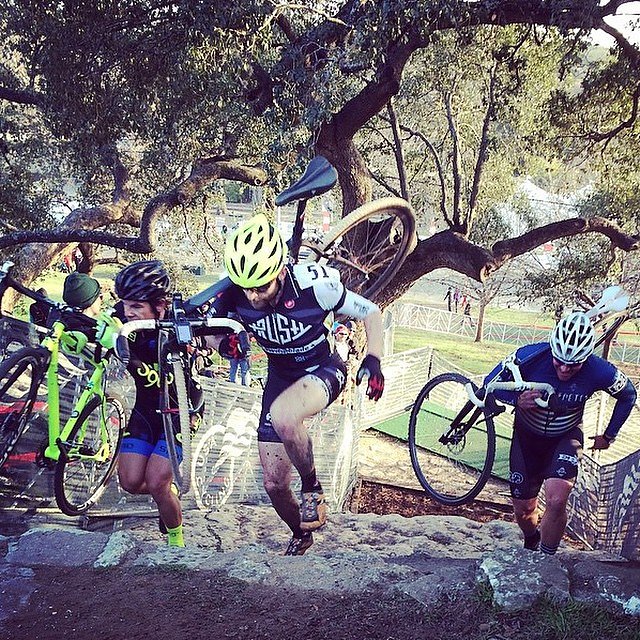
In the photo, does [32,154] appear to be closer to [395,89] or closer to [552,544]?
[395,89]

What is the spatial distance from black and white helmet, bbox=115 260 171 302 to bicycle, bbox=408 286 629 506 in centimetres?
266

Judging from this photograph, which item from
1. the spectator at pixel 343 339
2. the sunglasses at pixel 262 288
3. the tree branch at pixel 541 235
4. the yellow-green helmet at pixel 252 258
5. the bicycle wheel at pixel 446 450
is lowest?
the bicycle wheel at pixel 446 450

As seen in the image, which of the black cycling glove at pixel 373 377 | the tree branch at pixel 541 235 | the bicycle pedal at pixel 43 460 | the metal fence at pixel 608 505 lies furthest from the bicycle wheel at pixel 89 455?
the tree branch at pixel 541 235

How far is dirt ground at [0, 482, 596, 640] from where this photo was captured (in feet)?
12.0

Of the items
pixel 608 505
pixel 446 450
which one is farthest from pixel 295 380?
pixel 446 450

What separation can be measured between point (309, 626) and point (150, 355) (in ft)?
8.00

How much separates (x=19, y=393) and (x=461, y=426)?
13.1 ft

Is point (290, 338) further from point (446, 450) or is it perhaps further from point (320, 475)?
point (446, 450)

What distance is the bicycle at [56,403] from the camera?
565cm

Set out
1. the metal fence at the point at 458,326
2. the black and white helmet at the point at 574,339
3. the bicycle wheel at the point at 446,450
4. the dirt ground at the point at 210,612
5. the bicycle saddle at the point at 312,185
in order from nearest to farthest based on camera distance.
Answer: the dirt ground at the point at 210,612 → the bicycle saddle at the point at 312,185 → the black and white helmet at the point at 574,339 → the bicycle wheel at the point at 446,450 → the metal fence at the point at 458,326

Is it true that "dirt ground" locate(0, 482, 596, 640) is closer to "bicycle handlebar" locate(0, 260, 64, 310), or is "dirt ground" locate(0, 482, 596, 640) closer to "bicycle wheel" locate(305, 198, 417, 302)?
"bicycle handlebar" locate(0, 260, 64, 310)

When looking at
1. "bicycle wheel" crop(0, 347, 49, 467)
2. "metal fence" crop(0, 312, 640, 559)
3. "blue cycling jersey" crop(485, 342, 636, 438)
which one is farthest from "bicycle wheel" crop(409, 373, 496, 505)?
"bicycle wheel" crop(0, 347, 49, 467)

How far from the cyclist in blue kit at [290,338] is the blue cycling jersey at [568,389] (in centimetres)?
169

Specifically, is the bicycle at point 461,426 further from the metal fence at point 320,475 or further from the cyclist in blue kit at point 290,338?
the cyclist in blue kit at point 290,338
